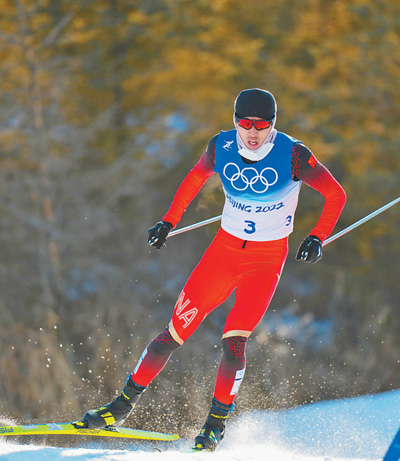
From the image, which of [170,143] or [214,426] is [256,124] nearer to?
[214,426]

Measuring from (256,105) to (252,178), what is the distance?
363 millimetres

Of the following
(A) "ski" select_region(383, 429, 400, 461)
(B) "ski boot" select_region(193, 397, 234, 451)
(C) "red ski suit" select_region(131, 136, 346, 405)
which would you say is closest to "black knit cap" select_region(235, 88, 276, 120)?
(C) "red ski suit" select_region(131, 136, 346, 405)

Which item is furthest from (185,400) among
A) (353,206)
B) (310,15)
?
(310,15)

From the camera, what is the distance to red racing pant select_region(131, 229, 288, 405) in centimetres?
309

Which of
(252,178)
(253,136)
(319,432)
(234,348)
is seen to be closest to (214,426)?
(234,348)

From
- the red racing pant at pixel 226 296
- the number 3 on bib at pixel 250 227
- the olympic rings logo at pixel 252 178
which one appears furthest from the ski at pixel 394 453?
the olympic rings logo at pixel 252 178

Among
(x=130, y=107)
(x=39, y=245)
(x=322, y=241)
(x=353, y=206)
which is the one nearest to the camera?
(x=322, y=241)

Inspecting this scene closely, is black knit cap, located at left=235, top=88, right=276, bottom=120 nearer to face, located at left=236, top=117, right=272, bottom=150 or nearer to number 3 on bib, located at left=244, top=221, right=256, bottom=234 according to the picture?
face, located at left=236, top=117, right=272, bottom=150

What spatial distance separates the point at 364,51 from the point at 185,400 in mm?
6454

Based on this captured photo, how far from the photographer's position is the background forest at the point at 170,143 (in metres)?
9.20

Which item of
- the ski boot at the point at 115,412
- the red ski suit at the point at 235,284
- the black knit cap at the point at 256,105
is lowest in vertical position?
the ski boot at the point at 115,412

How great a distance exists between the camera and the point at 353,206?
10.1m

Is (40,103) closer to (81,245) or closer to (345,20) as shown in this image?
(81,245)

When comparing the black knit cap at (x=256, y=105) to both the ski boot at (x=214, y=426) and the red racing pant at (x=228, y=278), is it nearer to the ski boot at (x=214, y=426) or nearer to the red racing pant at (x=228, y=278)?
the red racing pant at (x=228, y=278)
